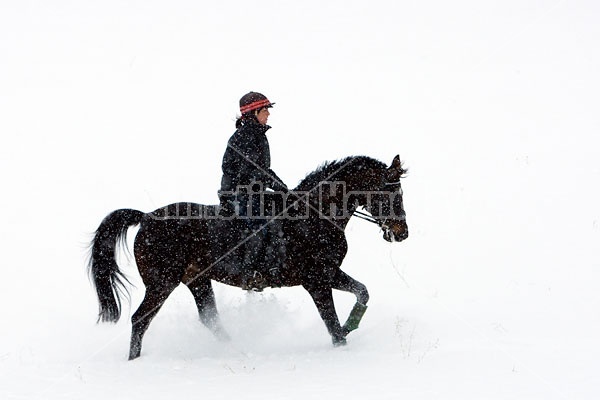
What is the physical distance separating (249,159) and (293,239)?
3.65ft

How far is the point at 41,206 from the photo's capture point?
1452 centimetres

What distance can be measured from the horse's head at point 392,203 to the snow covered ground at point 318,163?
139 cm

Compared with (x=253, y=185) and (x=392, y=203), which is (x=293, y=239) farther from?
(x=392, y=203)

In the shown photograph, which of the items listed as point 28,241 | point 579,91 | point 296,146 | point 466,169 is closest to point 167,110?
point 296,146

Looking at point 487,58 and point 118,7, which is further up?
point 118,7

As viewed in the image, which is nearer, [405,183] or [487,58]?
[405,183]

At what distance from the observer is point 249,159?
703 cm

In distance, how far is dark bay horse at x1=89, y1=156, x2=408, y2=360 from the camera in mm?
6941

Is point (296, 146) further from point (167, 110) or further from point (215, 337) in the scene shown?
point (215, 337)

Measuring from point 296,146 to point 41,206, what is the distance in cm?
728

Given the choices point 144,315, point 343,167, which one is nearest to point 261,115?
point 343,167

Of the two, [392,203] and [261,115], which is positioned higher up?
[261,115]

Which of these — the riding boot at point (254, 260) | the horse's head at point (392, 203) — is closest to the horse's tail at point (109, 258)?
the riding boot at point (254, 260)

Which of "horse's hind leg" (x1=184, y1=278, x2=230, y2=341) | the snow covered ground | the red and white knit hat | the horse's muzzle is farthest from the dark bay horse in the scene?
the red and white knit hat
